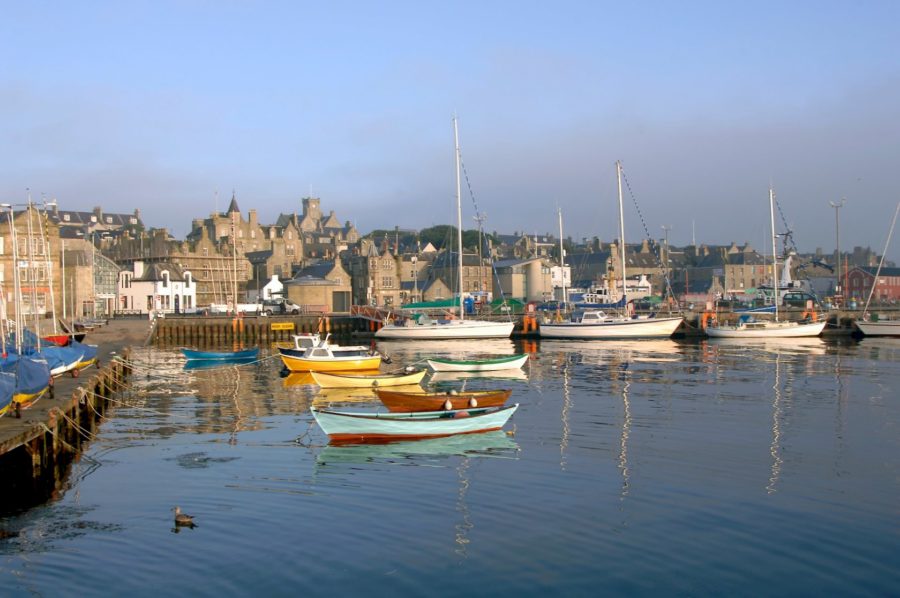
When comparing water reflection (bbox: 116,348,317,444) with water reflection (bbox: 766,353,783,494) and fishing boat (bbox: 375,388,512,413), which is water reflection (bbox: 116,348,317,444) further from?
water reflection (bbox: 766,353,783,494)

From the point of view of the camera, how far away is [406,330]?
3334 inches

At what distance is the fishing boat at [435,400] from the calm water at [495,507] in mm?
1461

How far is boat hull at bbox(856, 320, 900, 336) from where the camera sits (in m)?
81.6

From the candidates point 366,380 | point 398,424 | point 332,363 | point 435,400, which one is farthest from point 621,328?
point 398,424

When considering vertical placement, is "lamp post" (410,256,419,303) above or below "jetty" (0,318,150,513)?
above

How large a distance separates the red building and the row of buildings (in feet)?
0.71

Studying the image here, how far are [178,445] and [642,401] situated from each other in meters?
19.6

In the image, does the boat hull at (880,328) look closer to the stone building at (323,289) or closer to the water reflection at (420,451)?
the stone building at (323,289)

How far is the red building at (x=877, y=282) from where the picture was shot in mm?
144625

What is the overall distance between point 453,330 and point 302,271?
5664 centimetres

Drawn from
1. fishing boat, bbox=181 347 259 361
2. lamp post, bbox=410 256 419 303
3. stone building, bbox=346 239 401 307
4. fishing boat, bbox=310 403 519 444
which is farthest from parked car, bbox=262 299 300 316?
fishing boat, bbox=310 403 519 444

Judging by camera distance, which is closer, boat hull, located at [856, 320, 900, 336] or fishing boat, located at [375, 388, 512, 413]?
fishing boat, located at [375, 388, 512, 413]

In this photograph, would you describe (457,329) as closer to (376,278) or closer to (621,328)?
(621,328)

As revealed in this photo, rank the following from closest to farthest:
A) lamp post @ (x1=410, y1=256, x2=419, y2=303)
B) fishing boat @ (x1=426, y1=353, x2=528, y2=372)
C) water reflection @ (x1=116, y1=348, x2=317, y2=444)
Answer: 1. water reflection @ (x1=116, y1=348, x2=317, y2=444)
2. fishing boat @ (x1=426, y1=353, x2=528, y2=372)
3. lamp post @ (x1=410, y1=256, x2=419, y2=303)
